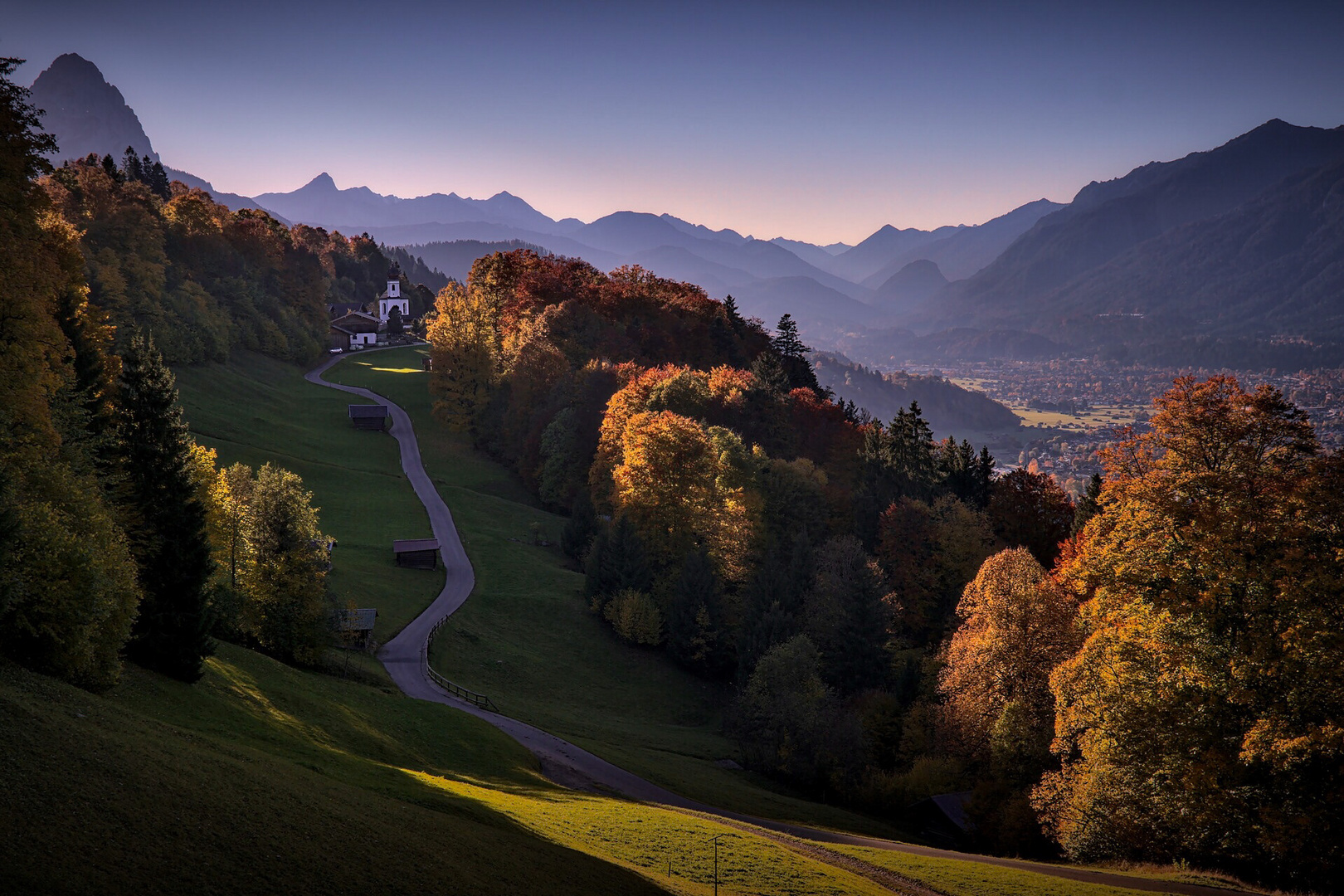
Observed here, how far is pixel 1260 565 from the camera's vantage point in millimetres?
22203

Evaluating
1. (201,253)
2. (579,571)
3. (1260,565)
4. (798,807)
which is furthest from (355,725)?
(201,253)

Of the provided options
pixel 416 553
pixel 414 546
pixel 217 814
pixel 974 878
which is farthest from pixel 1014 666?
pixel 414 546

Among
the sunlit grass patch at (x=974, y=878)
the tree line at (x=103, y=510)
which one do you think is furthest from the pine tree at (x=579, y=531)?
the sunlit grass patch at (x=974, y=878)

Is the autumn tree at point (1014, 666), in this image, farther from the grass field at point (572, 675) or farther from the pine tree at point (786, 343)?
the pine tree at point (786, 343)

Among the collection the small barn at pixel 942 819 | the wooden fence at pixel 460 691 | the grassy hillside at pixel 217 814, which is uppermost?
the grassy hillside at pixel 217 814

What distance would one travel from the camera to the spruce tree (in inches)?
1013

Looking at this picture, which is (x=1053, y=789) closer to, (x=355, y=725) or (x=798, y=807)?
(x=798, y=807)

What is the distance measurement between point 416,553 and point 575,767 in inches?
1131

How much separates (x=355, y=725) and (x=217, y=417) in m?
52.9

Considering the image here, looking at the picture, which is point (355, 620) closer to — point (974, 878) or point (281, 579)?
point (281, 579)

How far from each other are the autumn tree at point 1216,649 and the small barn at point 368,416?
251 feet

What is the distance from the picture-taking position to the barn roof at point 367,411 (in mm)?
85375

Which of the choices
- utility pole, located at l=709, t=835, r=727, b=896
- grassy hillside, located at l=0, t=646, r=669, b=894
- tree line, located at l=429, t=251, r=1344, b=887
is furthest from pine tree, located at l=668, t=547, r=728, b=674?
grassy hillside, located at l=0, t=646, r=669, b=894

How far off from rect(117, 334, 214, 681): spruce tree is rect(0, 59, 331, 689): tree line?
5 cm
